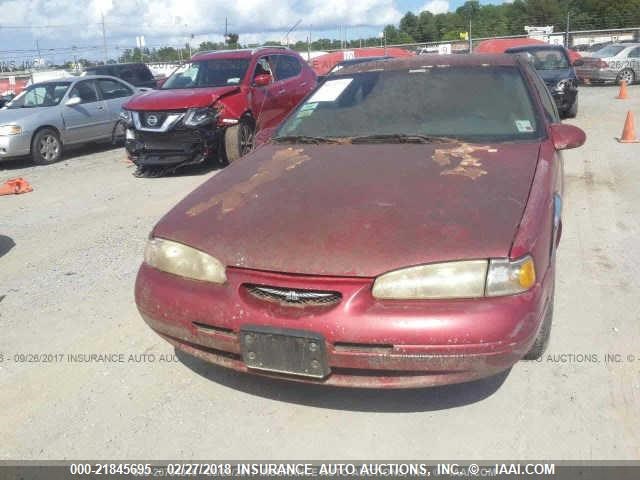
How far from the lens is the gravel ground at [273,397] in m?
2.57

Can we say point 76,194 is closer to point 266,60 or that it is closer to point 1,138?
point 1,138

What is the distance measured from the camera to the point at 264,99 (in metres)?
9.30

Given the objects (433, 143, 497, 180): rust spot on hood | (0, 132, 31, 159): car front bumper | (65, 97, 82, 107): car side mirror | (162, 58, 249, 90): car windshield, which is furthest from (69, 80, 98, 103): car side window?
(433, 143, 497, 180): rust spot on hood

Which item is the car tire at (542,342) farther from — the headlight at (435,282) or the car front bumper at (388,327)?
the headlight at (435,282)

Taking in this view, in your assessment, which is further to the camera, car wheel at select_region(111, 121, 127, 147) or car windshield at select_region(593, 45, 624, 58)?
car windshield at select_region(593, 45, 624, 58)

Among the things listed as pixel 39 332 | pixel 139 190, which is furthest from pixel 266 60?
pixel 39 332

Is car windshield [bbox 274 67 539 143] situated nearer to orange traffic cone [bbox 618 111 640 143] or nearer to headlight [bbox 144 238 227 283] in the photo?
headlight [bbox 144 238 227 283]

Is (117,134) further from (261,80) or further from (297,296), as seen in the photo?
(297,296)

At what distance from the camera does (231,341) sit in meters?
2.56

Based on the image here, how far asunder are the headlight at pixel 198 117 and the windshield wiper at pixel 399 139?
4.94m

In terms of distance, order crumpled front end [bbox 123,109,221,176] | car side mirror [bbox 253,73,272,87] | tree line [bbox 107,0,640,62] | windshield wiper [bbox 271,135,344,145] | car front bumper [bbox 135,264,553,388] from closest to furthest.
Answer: car front bumper [bbox 135,264,553,388]
windshield wiper [bbox 271,135,344,145]
crumpled front end [bbox 123,109,221,176]
car side mirror [bbox 253,73,272,87]
tree line [bbox 107,0,640,62]

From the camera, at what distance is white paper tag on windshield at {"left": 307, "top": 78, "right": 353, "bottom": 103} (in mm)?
4152

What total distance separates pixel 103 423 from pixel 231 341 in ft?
2.56

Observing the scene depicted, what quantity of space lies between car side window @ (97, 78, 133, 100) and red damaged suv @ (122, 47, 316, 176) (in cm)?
295
